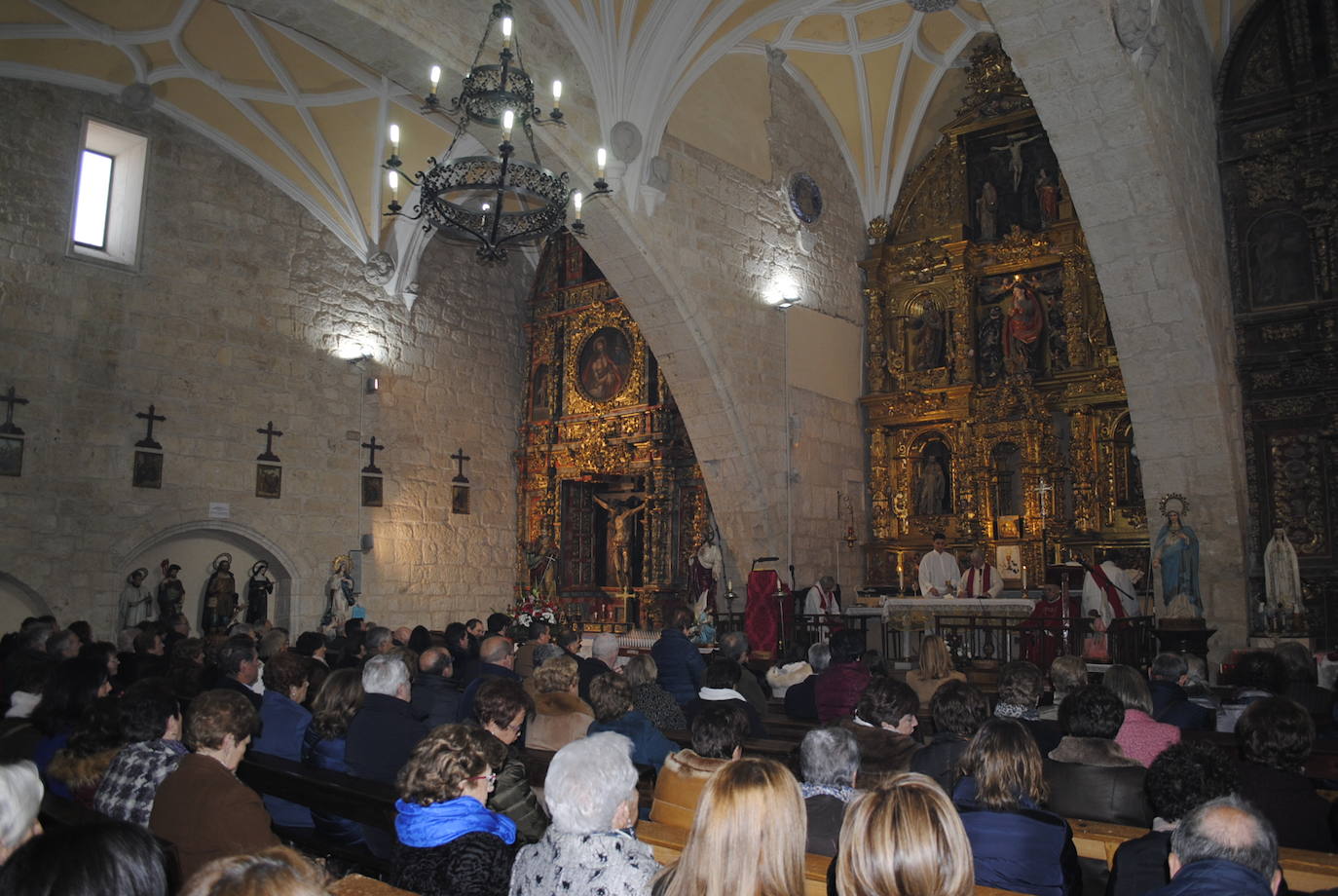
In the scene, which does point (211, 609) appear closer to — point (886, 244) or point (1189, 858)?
point (886, 244)

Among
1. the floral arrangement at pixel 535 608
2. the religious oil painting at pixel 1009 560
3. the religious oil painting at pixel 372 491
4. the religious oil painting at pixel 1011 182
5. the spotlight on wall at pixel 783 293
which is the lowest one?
the floral arrangement at pixel 535 608

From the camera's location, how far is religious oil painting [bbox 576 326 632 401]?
17.9 m

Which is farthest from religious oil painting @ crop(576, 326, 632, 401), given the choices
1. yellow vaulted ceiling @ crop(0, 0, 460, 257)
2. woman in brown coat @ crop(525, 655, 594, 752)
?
woman in brown coat @ crop(525, 655, 594, 752)

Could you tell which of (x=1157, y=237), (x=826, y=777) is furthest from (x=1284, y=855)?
(x=1157, y=237)

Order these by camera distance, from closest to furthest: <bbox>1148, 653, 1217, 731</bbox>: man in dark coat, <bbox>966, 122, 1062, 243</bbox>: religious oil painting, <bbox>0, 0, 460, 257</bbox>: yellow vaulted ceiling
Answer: <bbox>1148, 653, 1217, 731</bbox>: man in dark coat < <bbox>0, 0, 460, 257</bbox>: yellow vaulted ceiling < <bbox>966, 122, 1062, 243</bbox>: religious oil painting

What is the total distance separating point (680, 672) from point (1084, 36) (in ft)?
20.6

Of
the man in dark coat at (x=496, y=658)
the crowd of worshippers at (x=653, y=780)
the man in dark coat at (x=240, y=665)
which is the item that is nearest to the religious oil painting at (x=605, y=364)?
the crowd of worshippers at (x=653, y=780)

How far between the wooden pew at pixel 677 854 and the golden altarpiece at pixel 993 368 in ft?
40.2

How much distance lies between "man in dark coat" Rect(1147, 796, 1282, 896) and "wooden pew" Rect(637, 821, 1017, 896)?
473 mm

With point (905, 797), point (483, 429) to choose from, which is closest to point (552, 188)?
point (905, 797)

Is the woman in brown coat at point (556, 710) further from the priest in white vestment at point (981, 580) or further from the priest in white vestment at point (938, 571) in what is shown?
the priest in white vestment at point (938, 571)

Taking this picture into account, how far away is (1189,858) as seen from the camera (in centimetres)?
234

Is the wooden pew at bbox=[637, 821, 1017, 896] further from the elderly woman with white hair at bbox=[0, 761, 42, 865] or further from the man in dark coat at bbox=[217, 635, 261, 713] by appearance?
the man in dark coat at bbox=[217, 635, 261, 713]

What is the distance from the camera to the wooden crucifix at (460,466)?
57.7 ft
